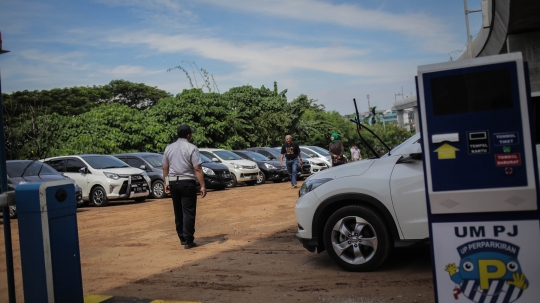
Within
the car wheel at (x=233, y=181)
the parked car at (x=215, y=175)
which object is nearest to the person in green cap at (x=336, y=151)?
the parked car at (x=215, y=175)

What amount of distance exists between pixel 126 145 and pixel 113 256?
22.1 metres

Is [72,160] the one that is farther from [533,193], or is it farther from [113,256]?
[533,193]

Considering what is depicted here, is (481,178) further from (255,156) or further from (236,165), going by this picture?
(255,156)

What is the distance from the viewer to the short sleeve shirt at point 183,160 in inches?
341

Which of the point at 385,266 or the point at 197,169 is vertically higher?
the point at 197,169

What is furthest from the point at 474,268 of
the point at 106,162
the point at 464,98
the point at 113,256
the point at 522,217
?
the point at 106,162

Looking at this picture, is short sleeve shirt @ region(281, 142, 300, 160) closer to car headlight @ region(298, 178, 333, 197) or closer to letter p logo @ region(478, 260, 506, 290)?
car headlight @ region(298, 178, 333, 197)

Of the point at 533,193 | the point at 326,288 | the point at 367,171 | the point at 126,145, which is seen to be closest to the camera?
the point at 533,193

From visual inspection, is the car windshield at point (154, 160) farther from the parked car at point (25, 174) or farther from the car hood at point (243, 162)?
the parked car at point (25, 174)

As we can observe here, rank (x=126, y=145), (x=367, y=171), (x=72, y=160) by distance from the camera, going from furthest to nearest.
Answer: (x=126, y=145), (x=72, y=160), (x=367, y=171)

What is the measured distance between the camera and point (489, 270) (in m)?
3.93

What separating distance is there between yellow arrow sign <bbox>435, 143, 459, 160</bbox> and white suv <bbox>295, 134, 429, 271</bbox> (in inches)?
78.1

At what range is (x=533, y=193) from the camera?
3799mm

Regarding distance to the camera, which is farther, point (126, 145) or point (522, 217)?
point (126, 145)
